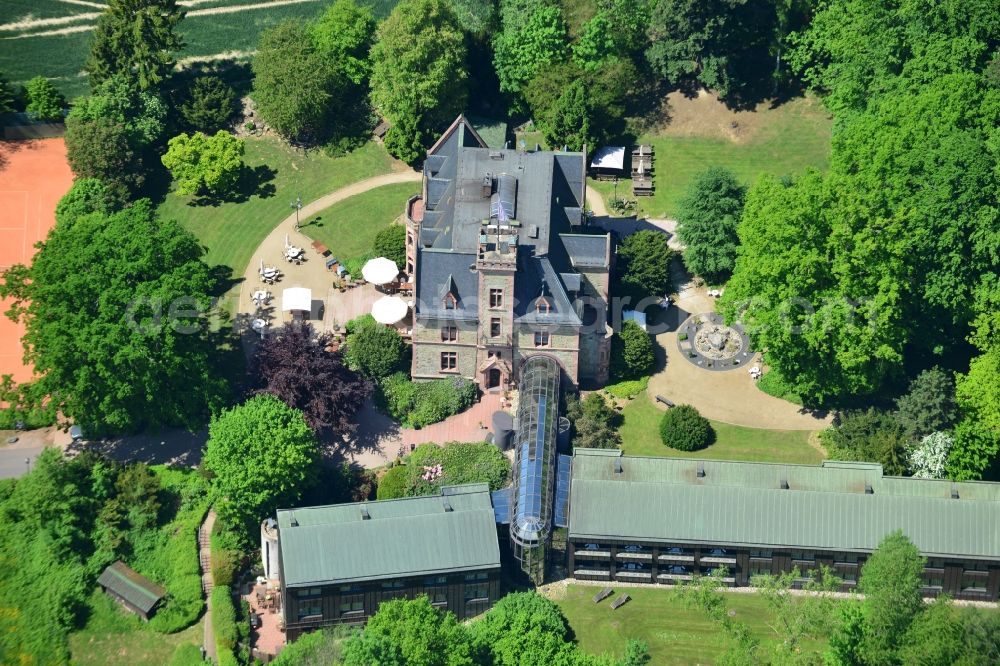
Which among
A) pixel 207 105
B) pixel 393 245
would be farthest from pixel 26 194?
pixel 393 245

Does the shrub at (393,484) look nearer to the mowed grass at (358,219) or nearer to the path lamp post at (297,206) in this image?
the mowed grass at (358,219)

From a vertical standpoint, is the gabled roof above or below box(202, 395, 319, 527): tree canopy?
below

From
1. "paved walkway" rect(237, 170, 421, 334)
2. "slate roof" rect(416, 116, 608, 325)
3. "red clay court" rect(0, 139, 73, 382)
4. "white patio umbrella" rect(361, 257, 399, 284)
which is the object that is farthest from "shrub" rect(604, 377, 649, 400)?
"red clay court" rect(0, 139, 73, 382)

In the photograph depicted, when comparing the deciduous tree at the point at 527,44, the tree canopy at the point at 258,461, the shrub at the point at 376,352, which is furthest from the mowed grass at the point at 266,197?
the tree canopy at the point at 258,461

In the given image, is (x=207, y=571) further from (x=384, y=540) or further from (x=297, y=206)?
(x=297, y=206)

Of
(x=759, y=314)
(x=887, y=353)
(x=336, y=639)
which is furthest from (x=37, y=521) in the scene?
(x=887, y=353)

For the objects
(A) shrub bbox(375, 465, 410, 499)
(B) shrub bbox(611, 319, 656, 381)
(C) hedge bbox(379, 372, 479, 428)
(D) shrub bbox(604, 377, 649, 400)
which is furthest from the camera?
(D) shrub bbox(604, 377, 649, 400)

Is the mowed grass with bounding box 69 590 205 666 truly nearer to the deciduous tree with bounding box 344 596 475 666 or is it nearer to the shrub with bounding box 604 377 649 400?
the deciduous tree with bounding box 344 596 475 666
